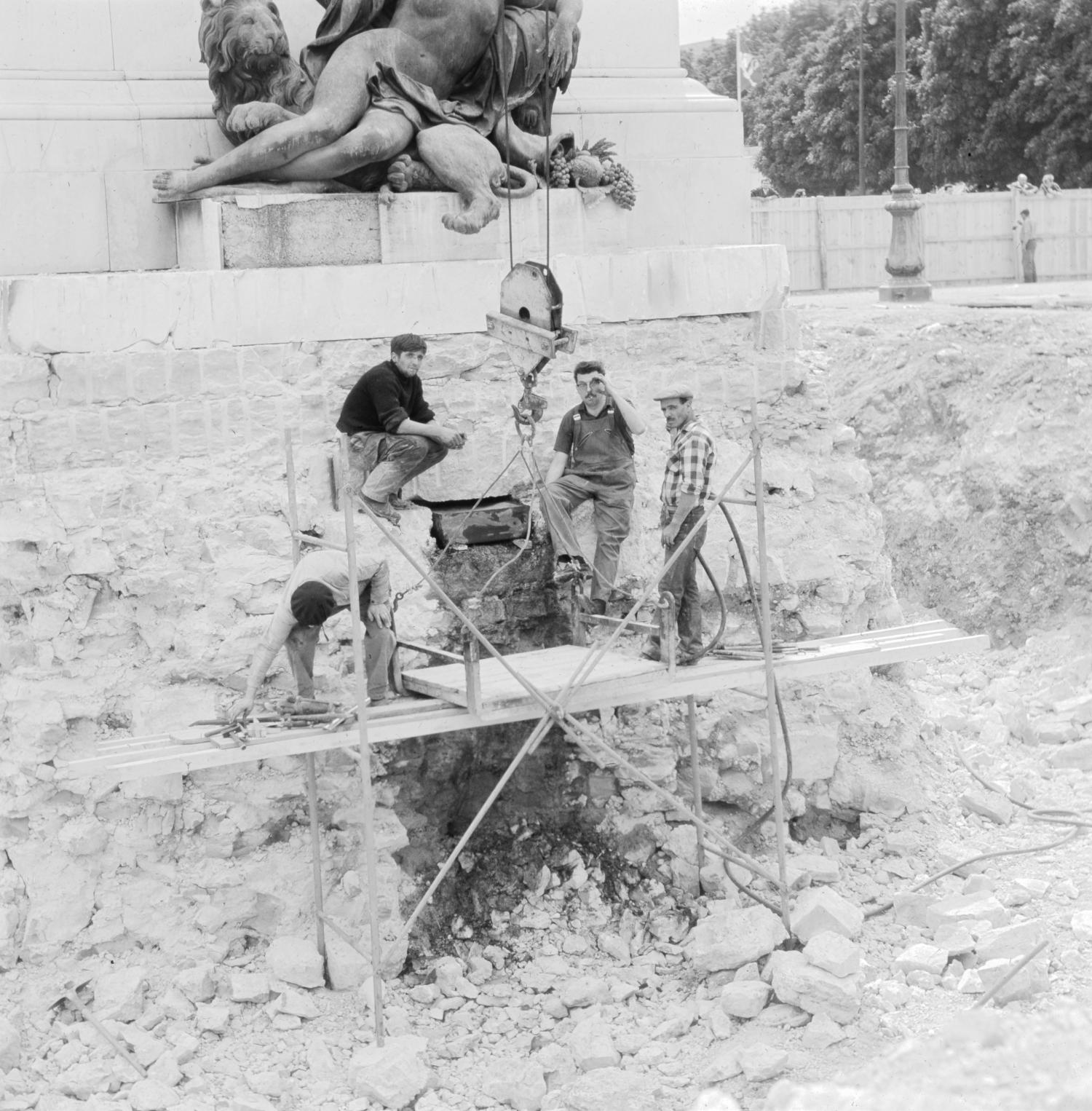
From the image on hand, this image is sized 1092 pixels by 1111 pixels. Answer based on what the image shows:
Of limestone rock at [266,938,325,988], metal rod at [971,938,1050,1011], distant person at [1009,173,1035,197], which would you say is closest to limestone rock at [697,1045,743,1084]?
metal rod at [971,938,1050,1011]

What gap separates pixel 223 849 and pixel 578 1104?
2.34 metres

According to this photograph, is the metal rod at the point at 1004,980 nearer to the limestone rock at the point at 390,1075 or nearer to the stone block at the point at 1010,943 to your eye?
the stone block at the point at 1010,943

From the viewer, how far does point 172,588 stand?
9062mm

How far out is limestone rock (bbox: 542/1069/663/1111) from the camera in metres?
7.68

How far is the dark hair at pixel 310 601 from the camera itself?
26.2ft

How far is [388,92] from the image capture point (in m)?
9.81

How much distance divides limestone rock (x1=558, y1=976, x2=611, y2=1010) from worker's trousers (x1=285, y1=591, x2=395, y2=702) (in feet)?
5.75

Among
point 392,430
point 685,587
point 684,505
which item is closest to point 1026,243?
point 685,587

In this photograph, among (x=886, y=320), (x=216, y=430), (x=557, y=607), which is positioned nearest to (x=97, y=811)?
(x=216, y=430)

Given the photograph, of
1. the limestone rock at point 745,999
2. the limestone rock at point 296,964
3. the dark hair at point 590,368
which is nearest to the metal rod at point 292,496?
the dark hair at point 590,368

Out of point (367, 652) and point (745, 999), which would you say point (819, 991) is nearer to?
point (745, 999)

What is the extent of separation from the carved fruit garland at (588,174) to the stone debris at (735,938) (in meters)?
4.18

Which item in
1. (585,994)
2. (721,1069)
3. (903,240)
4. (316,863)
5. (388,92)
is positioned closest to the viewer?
(721,1069)

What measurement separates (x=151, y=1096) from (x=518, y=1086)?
5.31 ft
